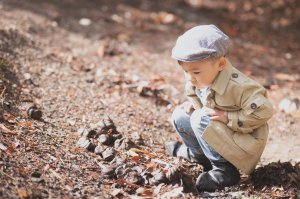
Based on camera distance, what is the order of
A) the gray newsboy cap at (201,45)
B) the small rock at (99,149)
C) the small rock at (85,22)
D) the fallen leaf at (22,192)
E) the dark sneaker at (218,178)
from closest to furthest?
the fallen leaf at (22,192)
the gray newsboy cap at (201,45)
the dark sneaker at (218,178)
the small rock at (99,149)
the small rock at (85,22)

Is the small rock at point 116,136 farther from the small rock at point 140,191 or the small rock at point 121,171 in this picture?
the small rock at point 140,191

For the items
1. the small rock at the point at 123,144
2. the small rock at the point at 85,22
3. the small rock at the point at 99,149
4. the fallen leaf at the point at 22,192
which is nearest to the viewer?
the fallen leaf at the point at 22,192

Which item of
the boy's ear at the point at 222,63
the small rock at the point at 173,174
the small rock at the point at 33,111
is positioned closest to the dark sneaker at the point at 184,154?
the small rock at the point at 173,174

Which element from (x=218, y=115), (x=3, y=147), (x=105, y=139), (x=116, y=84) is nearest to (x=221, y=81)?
(x=218, y=115)

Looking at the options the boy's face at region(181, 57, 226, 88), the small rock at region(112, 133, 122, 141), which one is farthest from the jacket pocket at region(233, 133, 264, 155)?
the small rock at region(112, 133, 122, 141)

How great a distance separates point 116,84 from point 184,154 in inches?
70.9

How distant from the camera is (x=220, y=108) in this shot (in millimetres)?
3398

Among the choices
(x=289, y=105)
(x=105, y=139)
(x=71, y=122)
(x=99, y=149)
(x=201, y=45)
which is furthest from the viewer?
(x=289, y=105)

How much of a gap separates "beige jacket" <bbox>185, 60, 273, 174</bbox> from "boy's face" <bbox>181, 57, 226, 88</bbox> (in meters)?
0.05

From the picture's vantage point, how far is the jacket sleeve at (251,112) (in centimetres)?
318

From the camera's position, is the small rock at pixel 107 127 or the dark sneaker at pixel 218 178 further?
the small rock at pixel 107 127

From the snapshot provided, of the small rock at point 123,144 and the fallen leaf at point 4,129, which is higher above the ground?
the fallen leaf at point 4,129

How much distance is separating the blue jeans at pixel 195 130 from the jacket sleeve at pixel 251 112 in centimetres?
21

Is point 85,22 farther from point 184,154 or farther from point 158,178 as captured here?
point 158,178
